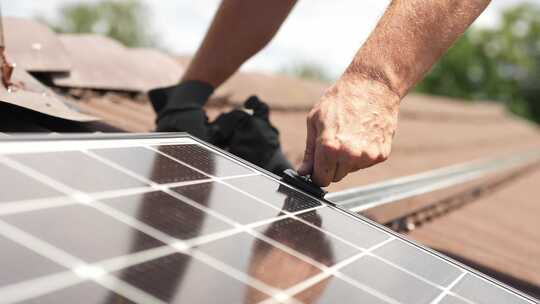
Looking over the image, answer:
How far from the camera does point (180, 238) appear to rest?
3.14 ft

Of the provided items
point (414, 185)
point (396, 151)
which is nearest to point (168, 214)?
point (414, 185)

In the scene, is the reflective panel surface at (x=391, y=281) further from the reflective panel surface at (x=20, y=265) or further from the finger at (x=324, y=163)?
the reflective panel surface at (x=20, y=265)

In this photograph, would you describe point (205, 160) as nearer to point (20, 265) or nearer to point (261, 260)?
point (261, 260)

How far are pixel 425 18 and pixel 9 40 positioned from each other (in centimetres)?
161

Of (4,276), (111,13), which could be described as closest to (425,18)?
(4,276)

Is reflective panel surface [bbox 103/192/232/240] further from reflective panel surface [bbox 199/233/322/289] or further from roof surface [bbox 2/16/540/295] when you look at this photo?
roof surface [bbox 2/16/540/295]

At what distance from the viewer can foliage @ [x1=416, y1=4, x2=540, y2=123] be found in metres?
46.4

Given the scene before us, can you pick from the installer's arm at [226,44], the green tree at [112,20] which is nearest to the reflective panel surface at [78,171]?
the installer's arm at [226,44]

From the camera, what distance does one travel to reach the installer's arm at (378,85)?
1479mm

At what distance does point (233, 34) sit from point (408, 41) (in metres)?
0.90

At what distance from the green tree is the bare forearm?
54.6m

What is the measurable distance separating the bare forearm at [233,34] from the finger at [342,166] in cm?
99

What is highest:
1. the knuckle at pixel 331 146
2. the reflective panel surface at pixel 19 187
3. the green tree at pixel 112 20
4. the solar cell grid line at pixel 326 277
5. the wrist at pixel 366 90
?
the wrist at pixel 366 90

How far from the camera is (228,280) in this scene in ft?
2.92
